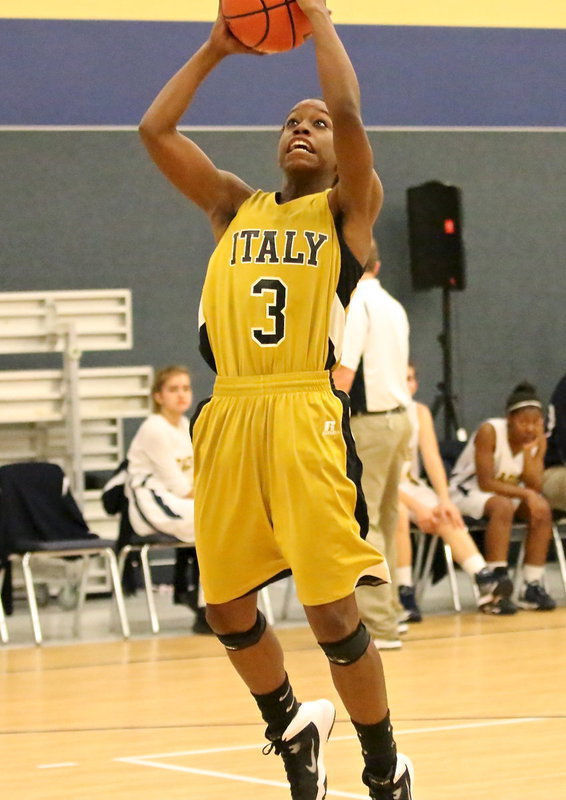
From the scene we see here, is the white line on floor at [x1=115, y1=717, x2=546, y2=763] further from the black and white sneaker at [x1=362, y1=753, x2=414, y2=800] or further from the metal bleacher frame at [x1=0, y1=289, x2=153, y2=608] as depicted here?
the metal bleacher frame at [x1=0, y1=289, x2=153, y2=608]

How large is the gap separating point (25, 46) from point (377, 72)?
99.4 inches

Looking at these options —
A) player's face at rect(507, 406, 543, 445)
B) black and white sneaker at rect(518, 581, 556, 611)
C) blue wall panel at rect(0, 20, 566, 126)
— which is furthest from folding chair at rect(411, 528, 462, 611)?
blue wall panel at rect(0, 20, 566, 126)

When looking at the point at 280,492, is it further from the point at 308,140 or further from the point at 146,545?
the point at 146,545

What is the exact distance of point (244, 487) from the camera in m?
3.75

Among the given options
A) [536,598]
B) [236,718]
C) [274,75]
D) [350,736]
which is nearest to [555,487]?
[536,598]

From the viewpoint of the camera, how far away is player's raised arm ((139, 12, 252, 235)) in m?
3.98

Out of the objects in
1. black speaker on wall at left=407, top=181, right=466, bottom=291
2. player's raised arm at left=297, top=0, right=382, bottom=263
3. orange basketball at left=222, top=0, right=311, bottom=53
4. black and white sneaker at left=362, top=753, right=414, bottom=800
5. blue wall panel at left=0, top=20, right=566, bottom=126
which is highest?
blue wall panel at left=0, top=20, right=566, bottom=126

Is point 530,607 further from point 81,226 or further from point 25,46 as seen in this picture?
point 25,46

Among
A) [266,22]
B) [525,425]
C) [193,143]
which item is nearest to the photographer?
[266,22]

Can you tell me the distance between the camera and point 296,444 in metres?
3.71

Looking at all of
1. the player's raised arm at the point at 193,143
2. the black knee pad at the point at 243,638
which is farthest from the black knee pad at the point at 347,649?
the player's raised arm at the point at 193,143

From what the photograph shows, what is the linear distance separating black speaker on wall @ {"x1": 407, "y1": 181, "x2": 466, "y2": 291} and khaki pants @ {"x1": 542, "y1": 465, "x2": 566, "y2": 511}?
1.91m

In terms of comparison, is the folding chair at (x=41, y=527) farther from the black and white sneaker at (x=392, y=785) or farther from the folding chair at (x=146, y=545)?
the black and white sneaker at (x=392, y=785)

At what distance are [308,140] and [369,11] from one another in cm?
731
